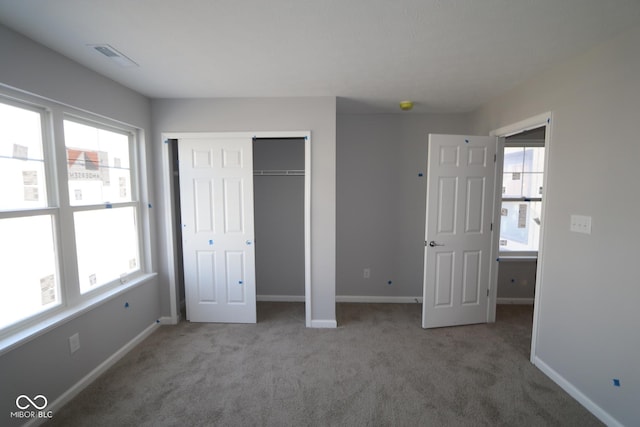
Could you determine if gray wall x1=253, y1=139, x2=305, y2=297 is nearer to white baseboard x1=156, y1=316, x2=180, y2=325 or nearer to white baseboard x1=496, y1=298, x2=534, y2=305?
white baseboard x1=156, y1=316, x2=180, y2=325

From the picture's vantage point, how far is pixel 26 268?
70.7 inches

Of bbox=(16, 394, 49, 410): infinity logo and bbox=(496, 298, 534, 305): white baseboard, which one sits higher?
bbox=(16, 394, 49, 410): infinity logo

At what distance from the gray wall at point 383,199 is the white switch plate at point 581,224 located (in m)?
1.72

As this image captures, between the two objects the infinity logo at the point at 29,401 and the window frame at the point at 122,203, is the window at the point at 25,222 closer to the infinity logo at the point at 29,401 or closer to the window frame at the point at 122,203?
the window frame at the point at 122,203

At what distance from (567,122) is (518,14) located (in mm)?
1060

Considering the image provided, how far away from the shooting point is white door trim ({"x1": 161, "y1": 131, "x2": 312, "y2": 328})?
2.88 meters

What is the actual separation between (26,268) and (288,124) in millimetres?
2372

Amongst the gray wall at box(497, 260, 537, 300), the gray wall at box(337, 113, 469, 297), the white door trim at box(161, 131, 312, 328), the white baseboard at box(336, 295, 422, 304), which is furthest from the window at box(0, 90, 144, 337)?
the gray wall at box(497, 260, 537, 300)

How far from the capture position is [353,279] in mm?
3732

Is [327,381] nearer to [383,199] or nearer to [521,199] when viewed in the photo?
[383,199]

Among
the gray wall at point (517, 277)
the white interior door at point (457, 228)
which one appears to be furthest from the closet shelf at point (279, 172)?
the gray wall at point (517, 277)

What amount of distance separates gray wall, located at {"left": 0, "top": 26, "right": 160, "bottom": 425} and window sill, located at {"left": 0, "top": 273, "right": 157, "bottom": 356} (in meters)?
0.04

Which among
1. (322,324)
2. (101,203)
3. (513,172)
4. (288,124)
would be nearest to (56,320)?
(101,203)

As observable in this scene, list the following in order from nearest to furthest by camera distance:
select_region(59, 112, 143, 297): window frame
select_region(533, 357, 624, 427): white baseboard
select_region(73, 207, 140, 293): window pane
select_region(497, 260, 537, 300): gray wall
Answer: select_region(533, 357, 624, 427): white baseboard, select_region(59, 112, 143, 297): window frame, select_region(73, 207, 140, 293): window pane, select_region(497, 260, 537, 300): gray wall
